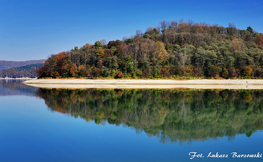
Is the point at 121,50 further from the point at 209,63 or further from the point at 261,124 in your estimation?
the point at 261,124

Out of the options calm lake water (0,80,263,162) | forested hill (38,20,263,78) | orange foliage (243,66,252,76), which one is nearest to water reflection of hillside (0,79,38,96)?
calm lake water (0,80,263,162)

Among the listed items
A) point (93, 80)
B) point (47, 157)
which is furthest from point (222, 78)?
point (47, 157)

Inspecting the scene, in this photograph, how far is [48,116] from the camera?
503 inches

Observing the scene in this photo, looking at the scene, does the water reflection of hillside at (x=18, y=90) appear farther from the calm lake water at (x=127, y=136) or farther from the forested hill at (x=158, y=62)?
the forested hill at (x=158, y=62)

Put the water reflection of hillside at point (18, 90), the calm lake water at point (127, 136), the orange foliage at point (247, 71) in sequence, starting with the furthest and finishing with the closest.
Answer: the orange foliage at point (247, 71), the water reflection of hillside at point (18, 90), the calm lake water at point (127, 136)

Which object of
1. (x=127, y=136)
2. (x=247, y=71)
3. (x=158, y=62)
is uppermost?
(x=158, y=62)

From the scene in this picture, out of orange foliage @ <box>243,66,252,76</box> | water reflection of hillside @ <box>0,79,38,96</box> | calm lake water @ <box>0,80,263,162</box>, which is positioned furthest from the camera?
orange foliage @ <box>243,66,252,76</box>

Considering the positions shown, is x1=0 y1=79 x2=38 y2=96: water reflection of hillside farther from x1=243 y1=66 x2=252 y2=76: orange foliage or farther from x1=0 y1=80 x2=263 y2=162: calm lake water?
Answer: x1=243 y1=66 x2=252 y2=76: orange foliage

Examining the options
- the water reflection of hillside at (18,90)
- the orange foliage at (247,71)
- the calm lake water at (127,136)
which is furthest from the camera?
the orange foliage at (247,71)

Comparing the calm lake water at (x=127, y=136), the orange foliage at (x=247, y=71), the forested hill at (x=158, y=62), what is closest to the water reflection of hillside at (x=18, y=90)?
the calm lake water at (x=127, y=136)

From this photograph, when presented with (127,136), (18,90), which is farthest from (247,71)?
(18,90)

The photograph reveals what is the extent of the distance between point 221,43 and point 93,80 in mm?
49098

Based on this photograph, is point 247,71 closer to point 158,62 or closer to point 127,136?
point 158,62

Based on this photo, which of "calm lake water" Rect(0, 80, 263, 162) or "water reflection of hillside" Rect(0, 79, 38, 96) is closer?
"calm lake water" Rect(0, 80, 263, 162)
